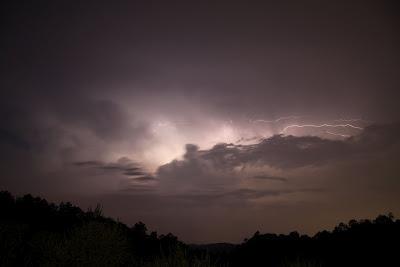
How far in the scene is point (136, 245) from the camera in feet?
228

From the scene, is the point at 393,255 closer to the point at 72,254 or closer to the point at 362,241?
the point at 362,241

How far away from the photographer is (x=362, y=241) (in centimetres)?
5003

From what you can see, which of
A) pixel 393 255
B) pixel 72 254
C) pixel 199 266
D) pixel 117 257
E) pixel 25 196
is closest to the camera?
pixel 199 266

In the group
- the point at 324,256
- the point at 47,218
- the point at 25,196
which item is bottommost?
the point at 324,256

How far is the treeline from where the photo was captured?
2328cm

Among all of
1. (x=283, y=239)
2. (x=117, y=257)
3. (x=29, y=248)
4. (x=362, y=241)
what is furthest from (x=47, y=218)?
(x=362, y=241)

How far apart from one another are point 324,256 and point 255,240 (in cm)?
1523

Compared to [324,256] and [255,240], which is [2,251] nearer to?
[324,256]

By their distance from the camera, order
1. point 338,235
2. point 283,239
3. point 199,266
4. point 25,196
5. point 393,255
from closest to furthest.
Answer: point 199,266, point 393,255, point 338,235, point 283,239, point 25,196

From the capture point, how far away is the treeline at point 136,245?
2328cm

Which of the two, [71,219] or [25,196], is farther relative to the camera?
[25,196]

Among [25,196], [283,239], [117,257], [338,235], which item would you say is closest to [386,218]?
[338,235]

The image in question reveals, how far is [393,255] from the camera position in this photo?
43250 mm

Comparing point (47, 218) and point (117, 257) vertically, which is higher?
point (47, 218)
